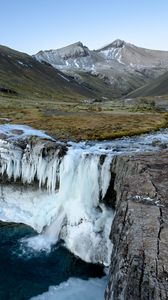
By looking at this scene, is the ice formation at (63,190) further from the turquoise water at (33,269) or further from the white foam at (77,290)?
the white foam at (77,290)

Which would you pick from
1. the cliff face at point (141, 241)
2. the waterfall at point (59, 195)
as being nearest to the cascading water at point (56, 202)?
the waterfall at point (59, 195)

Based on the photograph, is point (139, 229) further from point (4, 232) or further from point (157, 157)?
point (4, 232)

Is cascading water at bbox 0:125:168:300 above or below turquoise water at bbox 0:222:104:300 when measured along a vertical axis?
above

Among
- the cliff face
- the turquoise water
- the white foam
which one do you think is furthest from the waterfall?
the cliff face

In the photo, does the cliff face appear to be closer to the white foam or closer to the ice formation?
Result: the white foam

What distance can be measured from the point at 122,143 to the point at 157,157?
11.1 metres

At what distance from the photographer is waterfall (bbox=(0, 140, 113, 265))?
985 inches

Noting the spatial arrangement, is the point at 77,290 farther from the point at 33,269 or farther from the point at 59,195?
the point at 59,195

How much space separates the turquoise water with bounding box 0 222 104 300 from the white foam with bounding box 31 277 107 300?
1.44 ft

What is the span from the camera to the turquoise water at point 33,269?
20.6 m

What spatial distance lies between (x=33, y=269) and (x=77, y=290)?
3.58 meters

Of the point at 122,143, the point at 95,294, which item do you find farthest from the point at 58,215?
the point at 122,143

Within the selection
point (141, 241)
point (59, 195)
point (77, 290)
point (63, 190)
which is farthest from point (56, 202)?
point (141, 241)

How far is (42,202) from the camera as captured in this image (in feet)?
100
